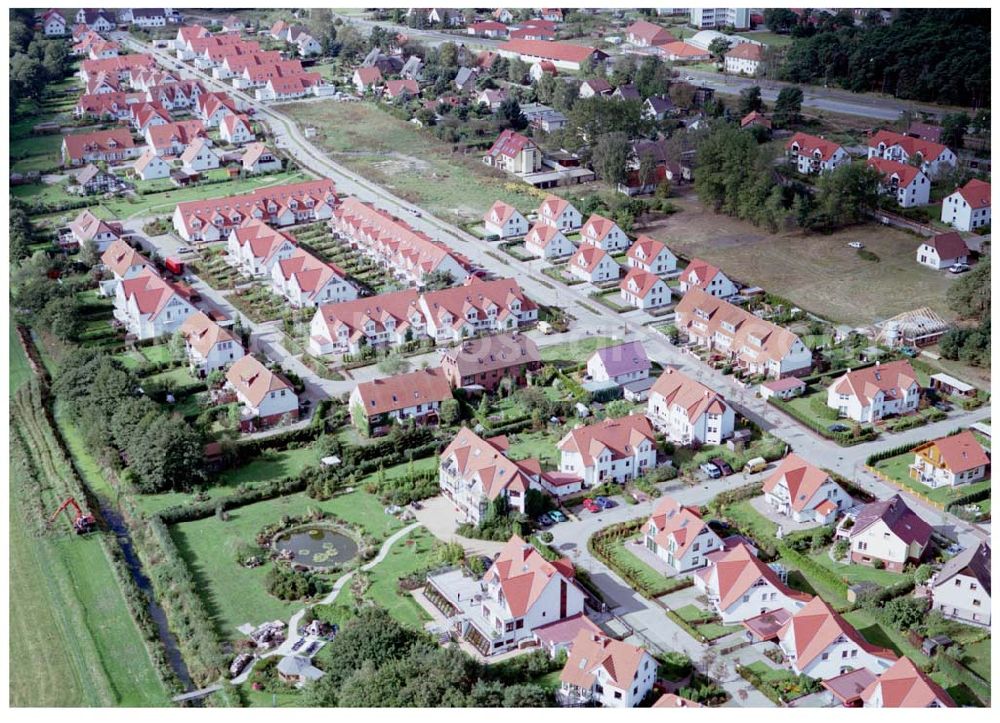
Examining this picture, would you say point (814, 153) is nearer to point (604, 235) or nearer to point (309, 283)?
point (604, 235)

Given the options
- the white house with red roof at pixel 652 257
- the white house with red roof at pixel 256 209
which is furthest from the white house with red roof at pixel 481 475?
the white house with red roof at pixel 256 209

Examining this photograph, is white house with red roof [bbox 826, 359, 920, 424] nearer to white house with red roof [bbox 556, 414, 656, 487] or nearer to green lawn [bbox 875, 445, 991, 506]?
green lawn [bbox 875, 445, 991, 506]

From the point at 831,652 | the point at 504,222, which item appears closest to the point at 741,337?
the point at 504,222

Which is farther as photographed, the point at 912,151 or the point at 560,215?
the point at 912,151

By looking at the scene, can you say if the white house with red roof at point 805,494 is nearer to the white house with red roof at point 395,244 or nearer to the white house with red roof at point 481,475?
the white house with red roof at point 481,475

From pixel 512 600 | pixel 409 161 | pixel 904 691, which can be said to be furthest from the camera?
pixel 409 161

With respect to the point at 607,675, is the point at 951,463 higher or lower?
A: higher

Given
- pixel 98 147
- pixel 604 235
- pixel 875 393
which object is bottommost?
pixel 875 393
